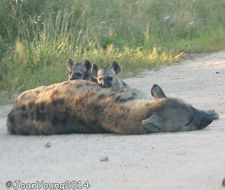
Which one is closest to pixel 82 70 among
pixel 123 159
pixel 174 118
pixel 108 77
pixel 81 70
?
pixel 81 70

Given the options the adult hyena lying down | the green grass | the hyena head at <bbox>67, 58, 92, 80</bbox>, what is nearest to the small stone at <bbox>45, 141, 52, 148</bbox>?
the adult hyena lying down

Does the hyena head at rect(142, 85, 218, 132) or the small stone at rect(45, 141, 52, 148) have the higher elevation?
the hyena head at rect(142, 85, 218, 132)

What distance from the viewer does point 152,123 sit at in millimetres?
4504

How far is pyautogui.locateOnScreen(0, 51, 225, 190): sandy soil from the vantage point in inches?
130

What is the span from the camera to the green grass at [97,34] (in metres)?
8.46

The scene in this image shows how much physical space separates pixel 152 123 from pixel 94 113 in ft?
1.60

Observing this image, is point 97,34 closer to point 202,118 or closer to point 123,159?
point 202,118

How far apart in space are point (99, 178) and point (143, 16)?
9469mm

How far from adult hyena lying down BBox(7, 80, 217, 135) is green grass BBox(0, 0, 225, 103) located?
2.21 meters

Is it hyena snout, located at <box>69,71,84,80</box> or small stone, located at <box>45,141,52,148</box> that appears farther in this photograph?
hyena snout, located at <box>69,71,84,80</box>

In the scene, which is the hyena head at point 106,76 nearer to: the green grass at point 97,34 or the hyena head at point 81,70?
the hyena head at point 81,70

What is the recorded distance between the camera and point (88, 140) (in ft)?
14.6

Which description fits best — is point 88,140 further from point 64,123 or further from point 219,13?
point 219,13

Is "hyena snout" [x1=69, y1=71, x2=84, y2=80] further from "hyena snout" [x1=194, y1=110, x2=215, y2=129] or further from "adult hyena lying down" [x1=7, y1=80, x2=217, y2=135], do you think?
"hyena snout" [x1=194, y1=110, x2=215, y2=129]
